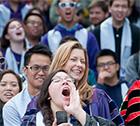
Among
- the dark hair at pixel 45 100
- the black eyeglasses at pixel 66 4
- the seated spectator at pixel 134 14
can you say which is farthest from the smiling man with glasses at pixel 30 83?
the seated spectator at pixel 134 14

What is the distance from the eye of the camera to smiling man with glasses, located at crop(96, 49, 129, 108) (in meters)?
8.77

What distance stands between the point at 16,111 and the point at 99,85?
2139 mm

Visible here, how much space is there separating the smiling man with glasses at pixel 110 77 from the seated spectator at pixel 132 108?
1848 mm

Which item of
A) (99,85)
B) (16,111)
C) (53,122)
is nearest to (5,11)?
(99,85)

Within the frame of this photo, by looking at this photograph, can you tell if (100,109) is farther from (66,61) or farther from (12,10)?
(12,10)

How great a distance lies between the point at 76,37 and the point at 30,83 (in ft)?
9.71

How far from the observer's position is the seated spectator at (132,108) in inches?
259

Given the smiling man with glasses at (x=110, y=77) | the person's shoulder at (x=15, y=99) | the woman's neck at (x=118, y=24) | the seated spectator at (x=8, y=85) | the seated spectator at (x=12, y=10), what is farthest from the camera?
the seated spectator at (x=12, y=10)

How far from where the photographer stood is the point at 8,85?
25.1ft

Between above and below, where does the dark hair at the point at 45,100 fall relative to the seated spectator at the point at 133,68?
above

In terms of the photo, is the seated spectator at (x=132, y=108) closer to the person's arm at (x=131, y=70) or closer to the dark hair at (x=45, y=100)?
the dark hair at (x=45, y=100)

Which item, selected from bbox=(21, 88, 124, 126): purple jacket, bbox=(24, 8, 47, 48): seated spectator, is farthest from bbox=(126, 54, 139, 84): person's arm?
bbox=(21, 88, 124, 126): purple jacket

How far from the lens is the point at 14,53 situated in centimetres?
1013

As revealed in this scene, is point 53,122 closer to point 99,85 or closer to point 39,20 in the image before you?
point 99,85
